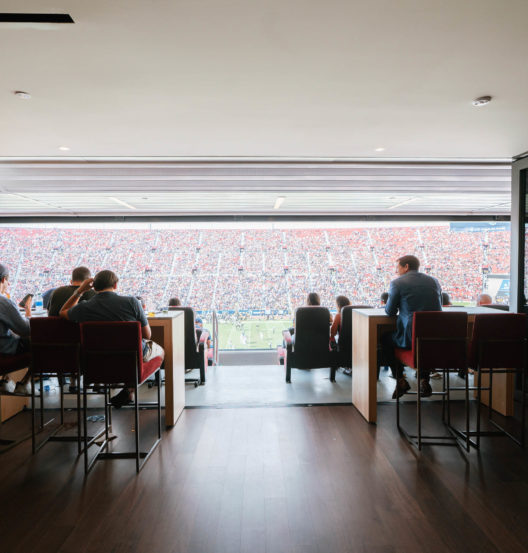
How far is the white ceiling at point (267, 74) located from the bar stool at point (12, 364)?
79.5 inches

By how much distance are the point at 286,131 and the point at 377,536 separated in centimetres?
319

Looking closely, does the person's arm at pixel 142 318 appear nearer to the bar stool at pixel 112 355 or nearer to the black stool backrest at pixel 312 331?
the bar stool at pixel 112 355

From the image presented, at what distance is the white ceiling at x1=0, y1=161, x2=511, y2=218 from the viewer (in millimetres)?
4777

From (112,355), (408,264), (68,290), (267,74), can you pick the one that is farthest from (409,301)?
(68,290)

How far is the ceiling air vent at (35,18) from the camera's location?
181 centimetres

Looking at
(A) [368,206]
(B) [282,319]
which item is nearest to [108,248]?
(B) [282,319]

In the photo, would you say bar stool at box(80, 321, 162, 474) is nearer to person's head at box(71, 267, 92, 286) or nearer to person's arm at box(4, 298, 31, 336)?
person's arm at box(4, 298, 31, 336)

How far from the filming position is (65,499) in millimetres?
2287

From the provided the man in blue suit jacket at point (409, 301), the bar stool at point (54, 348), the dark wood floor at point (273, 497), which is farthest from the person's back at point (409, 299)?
the bar stool at point (54, 348)

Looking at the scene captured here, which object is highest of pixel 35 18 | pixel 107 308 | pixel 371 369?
pixel 35 18

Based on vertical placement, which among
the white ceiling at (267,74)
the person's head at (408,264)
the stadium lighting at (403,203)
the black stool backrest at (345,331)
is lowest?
the black stool backrest at (345,331)

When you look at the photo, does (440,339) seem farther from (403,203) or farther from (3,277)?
(403,203)

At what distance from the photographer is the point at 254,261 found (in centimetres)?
1052

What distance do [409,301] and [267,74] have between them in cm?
219
